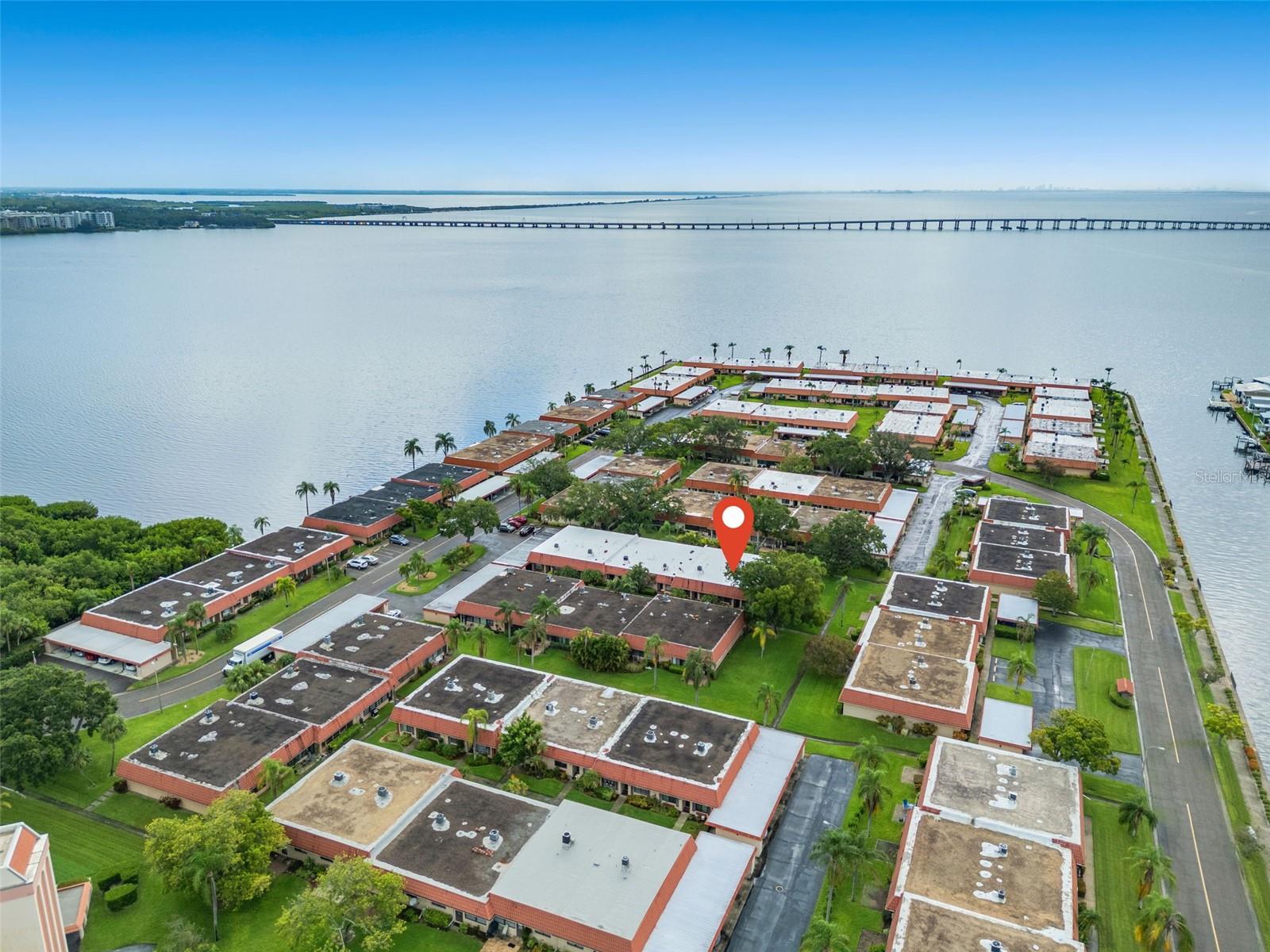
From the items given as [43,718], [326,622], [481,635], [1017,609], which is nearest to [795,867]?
[481,635]

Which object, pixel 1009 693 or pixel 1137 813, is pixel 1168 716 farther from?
pixel 1137 813

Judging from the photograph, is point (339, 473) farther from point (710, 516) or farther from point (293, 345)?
point (293, 345)

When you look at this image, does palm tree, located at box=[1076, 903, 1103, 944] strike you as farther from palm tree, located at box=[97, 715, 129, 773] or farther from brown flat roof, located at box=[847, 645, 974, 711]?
palm tree, located at box=[97, 715, 129, 773]

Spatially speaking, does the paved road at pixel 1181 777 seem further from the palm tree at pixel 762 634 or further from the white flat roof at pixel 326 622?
the white flat roof at pixel 326 622

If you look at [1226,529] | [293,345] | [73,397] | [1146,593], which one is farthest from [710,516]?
[293,345]

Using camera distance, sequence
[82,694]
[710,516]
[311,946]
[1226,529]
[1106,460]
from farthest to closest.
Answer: [1106,460] → [1226,529] → [710,516] → [82,694] → [311,946]

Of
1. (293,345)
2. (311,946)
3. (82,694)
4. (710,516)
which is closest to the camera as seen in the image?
(311,946)
